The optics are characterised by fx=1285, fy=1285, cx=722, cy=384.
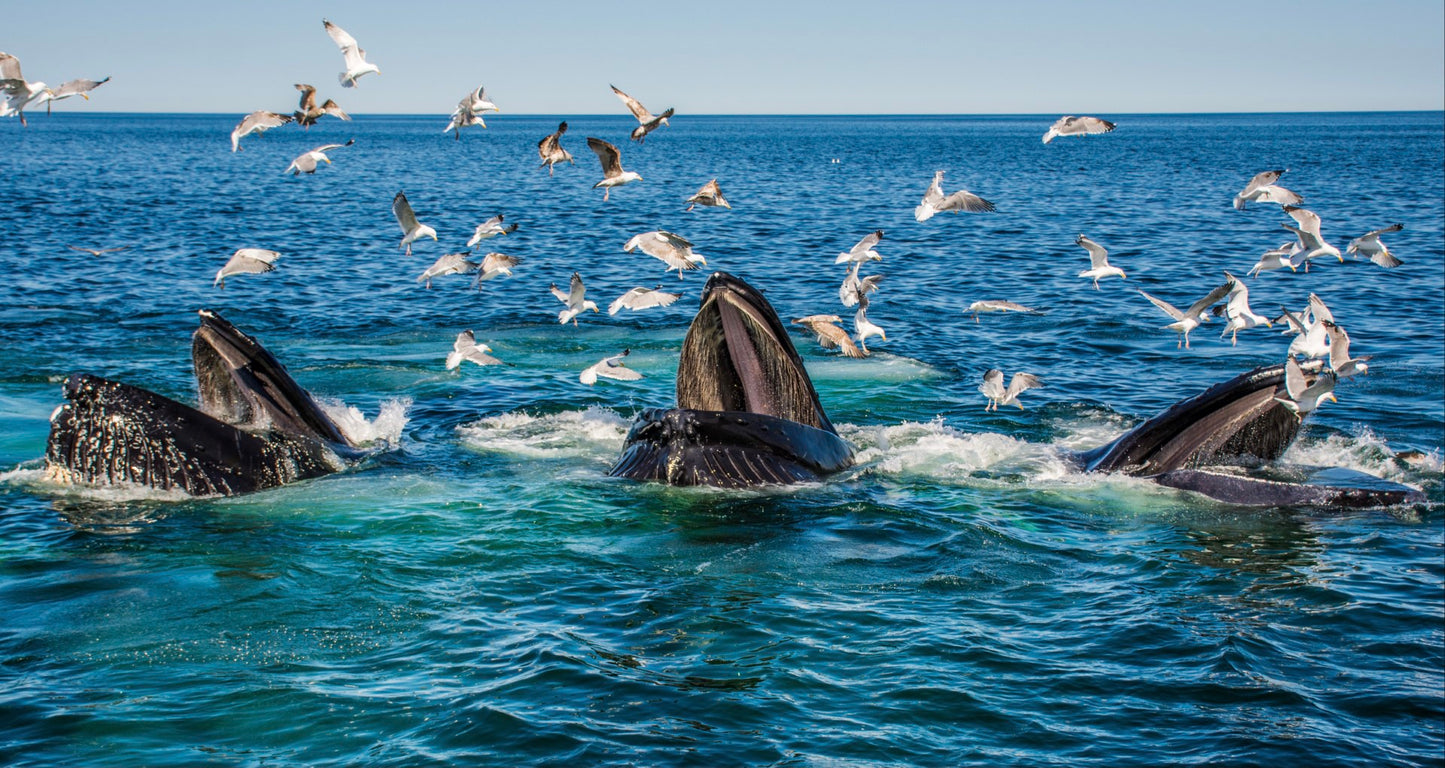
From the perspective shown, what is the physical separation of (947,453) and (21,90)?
29.1 ft

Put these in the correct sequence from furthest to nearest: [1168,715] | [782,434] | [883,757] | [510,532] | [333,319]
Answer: [333,319] < [782,434] < [510,532] < [1168,715] < [883,757]

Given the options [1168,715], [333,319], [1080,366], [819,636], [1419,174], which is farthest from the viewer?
[1419,174]

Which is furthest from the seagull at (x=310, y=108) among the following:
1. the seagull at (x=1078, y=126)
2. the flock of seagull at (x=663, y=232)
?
the seagull at (x=1078, y=126)

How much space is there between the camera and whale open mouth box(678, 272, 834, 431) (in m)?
9.90

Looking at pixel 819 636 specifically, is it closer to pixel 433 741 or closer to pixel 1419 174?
pixel 433 741

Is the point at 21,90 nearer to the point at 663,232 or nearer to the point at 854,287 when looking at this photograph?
the point at 663,232

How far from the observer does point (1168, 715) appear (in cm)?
679

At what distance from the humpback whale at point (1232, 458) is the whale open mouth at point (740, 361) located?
2.77 meters

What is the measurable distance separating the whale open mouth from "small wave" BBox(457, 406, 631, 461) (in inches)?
68.3

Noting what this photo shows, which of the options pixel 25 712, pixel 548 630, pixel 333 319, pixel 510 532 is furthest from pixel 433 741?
pixel 333 319

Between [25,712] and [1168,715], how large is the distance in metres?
5.90

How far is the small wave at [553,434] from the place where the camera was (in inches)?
484

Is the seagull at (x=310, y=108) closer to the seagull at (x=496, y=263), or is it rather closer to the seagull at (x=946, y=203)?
the seagull at (x=496, y=263)

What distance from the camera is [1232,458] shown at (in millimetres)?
10227
